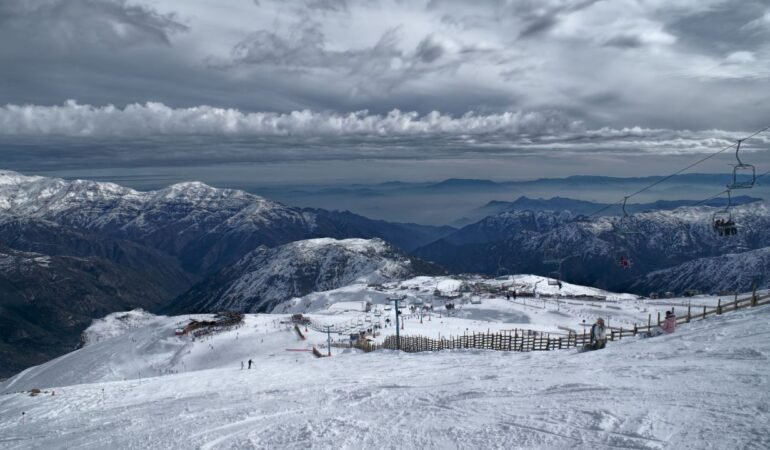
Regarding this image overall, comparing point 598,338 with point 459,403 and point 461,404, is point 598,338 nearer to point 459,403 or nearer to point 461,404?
point 459,403

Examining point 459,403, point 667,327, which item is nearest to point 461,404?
point 459,403

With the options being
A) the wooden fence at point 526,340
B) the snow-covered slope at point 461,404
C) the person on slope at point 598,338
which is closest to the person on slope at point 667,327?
the snow-covered slope at point 461,404

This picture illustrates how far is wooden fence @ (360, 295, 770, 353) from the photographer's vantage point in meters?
33.6

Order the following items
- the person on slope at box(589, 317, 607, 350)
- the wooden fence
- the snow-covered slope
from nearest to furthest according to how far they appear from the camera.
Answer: the snow-covered slope, the person on slope at box(589, 317, 607, 350), the wooden fence

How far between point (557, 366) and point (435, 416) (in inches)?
365

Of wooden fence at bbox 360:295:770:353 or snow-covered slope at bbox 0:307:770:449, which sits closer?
snow-covered slope at bbox 0:307:770:449

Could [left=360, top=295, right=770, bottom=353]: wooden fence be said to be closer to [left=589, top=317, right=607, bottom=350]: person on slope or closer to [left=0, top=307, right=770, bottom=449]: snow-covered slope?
[left=589, top=317, right=607, bottom=350]: person on slope

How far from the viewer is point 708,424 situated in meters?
13.4

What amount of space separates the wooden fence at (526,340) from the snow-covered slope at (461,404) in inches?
169

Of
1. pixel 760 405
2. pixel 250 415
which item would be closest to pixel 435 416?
pixel 250 415

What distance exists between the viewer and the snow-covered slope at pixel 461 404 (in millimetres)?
14125

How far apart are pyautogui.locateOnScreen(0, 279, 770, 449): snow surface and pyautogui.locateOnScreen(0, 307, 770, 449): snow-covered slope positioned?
0.22 feet

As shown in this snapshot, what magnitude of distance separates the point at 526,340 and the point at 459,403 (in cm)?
3085

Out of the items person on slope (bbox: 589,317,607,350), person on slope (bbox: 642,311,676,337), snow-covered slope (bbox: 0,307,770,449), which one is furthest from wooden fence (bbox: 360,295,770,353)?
snow-covered slope (bbox: 0,307,770,449)
